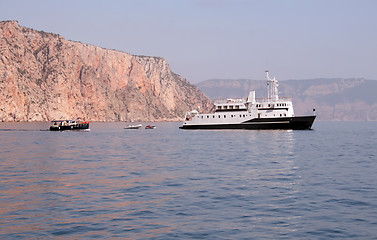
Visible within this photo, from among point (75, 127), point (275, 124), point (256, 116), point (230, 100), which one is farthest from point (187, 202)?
point (75, 127)

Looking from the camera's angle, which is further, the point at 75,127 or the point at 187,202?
the point at 75,127

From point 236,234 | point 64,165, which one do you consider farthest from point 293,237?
point 64,165

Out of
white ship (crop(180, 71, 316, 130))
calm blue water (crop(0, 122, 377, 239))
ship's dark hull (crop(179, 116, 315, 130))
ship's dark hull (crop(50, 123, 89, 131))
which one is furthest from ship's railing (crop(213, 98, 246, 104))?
calm blue water (crop(0, 122, 377, 239))

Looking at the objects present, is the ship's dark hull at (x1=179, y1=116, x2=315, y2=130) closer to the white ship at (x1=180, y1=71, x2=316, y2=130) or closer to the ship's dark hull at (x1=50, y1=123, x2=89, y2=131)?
the white ship at (x1=180, y1=71, x2=316, y2=130)

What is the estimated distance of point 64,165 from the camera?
3503 centimetres

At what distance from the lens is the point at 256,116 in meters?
101

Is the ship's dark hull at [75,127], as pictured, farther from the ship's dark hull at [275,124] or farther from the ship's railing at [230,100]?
the ship's dark hull at [275,124]

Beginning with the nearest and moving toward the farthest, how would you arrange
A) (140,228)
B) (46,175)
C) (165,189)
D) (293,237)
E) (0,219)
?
(293,237) → (140,228) → (0,219) → (165,189) → (46,175)

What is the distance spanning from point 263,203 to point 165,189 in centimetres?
580

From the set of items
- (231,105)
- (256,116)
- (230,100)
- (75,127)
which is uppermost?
(230,100)

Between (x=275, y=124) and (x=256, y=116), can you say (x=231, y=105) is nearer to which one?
(x=256, y=116)

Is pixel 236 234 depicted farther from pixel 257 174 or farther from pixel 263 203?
pixel 257 174

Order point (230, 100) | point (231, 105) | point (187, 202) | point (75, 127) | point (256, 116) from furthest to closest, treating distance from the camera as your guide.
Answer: point (75, 127), point (230, 100), point (231, 105), point (256, 116), point (187, 202)

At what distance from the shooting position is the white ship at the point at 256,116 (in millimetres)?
98875
